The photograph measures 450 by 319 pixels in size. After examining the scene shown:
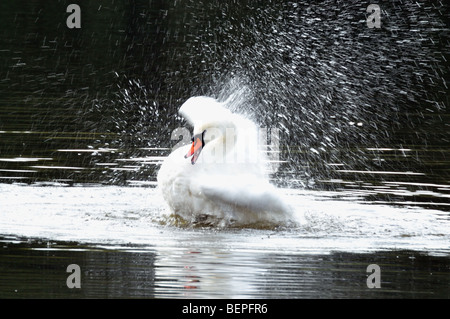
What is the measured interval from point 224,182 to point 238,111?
1.74 meters

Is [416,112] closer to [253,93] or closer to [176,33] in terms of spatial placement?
[253,93]

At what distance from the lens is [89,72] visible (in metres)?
17.4

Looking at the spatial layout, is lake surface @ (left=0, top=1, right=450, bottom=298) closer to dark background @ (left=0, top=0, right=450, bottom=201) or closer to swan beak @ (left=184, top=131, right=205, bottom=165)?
dark background @ (left=0, top=0, right=450, bottom=201)

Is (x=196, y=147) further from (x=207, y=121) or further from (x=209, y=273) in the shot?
(x=209, y=273)

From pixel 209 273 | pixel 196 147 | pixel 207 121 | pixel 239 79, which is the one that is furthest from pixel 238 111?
pixel 239 79

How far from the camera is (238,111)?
966 centimetres

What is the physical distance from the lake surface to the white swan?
5.7 inches

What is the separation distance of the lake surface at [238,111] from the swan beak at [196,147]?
65 centimetres

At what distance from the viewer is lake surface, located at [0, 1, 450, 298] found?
6742 millimetres

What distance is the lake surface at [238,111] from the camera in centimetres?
674

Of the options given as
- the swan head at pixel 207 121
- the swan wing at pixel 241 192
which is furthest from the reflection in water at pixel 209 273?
the swan head at pixel 207 121

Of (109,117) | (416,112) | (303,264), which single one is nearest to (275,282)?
(303,264)

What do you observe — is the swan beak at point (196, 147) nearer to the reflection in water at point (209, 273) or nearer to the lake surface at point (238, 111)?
the lake surface at point (238, 111)

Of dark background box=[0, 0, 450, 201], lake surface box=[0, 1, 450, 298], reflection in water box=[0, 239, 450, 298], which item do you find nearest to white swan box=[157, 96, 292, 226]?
lake surface box=[0, 1, 450, 298]
